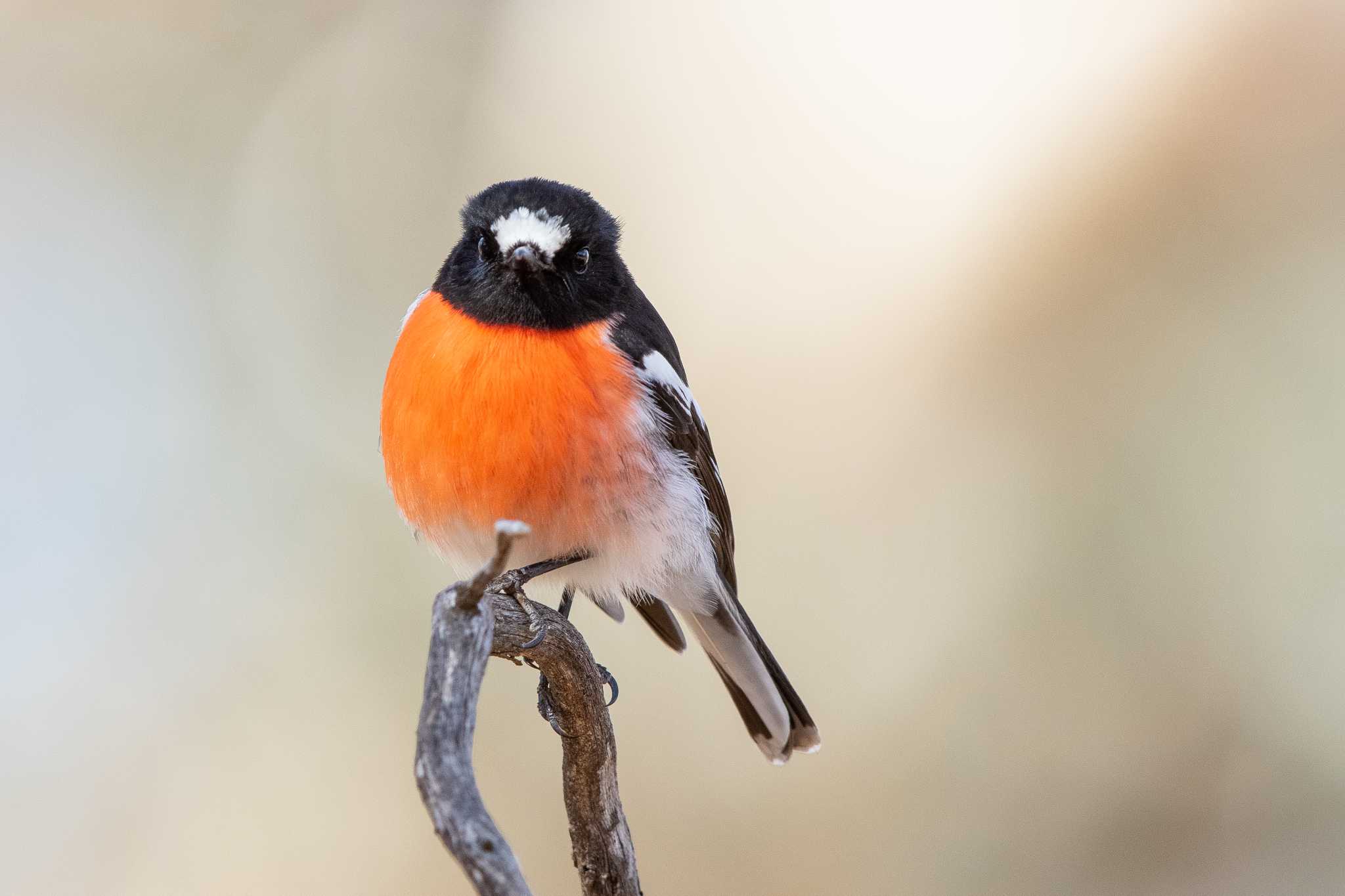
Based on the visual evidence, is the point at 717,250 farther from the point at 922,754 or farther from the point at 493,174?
the point at 922,754

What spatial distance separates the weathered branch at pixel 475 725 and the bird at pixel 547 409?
0.96ft

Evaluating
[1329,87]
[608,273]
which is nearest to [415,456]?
[608,273]

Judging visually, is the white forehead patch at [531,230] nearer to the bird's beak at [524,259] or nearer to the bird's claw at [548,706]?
the bird's beak at [524,259]

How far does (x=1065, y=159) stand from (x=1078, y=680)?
2.69 m

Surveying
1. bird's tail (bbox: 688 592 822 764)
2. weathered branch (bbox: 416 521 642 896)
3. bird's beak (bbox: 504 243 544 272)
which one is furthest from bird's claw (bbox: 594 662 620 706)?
bird's beak (bbox: 504 243 544 272)

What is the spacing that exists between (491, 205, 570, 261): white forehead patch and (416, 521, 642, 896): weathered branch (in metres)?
0.90

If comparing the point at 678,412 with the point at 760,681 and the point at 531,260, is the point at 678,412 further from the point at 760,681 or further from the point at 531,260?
the point at 760,681

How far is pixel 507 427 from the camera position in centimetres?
295

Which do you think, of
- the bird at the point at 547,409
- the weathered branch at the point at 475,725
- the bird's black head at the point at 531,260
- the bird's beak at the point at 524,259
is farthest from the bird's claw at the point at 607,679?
the bird's beak at the point at 524,259

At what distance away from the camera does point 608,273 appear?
3432mm

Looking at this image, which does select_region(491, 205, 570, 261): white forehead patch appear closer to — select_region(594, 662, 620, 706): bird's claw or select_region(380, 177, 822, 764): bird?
select_region(380, 177, 822, 764): bird

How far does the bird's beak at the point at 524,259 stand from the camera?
3059 millimetres

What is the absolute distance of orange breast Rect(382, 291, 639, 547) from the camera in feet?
9.73

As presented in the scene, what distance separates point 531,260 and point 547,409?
0.41m
